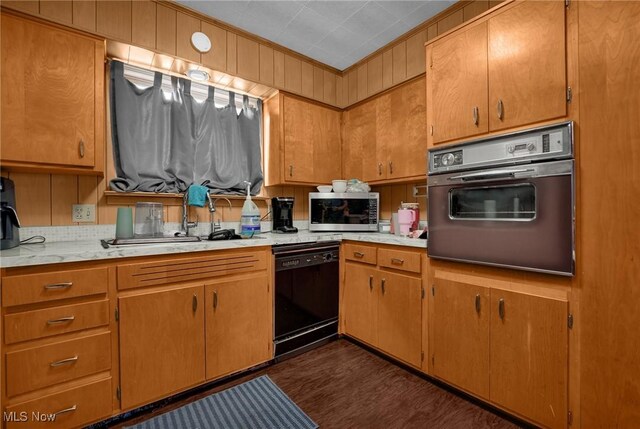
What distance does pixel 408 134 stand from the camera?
2.37 meters

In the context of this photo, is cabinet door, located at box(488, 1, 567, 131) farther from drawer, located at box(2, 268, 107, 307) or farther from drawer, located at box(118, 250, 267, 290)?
drawer, located at box(2, 268, 107, 307)

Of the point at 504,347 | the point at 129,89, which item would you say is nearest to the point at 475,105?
the point at 504,347

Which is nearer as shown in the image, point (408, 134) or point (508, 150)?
point (508, 150)

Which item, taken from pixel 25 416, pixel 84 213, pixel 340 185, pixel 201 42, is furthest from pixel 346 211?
pixel 25 416

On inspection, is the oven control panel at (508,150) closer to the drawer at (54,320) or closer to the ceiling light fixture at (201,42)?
the ceiling light fixture at (201,42)

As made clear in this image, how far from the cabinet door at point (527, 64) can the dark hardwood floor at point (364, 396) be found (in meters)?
1.57

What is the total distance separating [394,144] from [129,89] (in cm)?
208

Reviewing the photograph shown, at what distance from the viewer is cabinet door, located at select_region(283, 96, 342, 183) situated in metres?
2.64

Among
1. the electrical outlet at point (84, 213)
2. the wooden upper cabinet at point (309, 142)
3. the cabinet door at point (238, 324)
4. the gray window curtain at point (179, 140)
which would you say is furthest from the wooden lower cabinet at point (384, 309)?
the electrical outlet at point (84, 213)

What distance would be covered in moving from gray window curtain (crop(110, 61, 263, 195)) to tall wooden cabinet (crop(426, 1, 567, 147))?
159cm

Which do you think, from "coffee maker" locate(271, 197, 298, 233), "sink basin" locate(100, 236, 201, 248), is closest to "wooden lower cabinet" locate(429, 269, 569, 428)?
"coffee maker" locate(271, 197, 298, 233)

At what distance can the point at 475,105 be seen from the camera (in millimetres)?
1611

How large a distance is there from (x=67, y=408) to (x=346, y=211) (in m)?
2.08

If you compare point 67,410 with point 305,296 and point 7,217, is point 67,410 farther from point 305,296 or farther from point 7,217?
point 305,296
